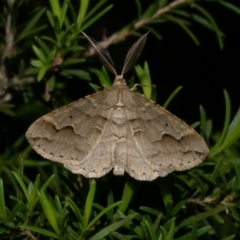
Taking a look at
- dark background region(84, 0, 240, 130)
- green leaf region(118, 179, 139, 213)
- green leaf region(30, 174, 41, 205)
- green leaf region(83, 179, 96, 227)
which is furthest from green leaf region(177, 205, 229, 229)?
dark background region(84, 0, 240, 130)

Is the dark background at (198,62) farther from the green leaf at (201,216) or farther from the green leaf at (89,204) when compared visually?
the green leaf at (89,204)

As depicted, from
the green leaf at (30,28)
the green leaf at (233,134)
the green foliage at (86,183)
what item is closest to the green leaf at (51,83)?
the green foliage at (86,183)

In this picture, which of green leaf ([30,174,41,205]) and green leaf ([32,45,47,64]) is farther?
green leaf ([32,45,47,64])

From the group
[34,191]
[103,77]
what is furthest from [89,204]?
[103,77]

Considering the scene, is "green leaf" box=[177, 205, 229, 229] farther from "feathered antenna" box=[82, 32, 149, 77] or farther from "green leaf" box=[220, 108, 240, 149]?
"feathered antenna" box=[82, 32, 149, 77]

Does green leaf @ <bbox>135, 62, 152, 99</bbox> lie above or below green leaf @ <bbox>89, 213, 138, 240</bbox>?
above

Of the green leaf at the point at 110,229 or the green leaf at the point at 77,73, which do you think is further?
the green leaf at the point at 77,73
